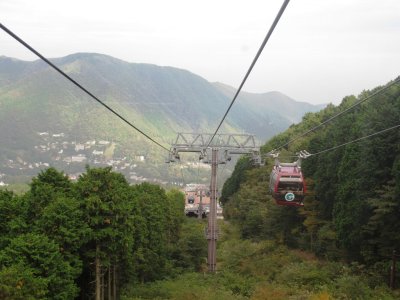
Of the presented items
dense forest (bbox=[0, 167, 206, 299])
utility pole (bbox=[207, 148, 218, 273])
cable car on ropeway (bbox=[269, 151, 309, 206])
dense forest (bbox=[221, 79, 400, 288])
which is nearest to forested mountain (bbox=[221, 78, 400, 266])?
dense forest (bbox=[221, 79, 400, 288])

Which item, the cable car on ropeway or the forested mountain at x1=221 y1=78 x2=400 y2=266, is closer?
the cable car on ropeway

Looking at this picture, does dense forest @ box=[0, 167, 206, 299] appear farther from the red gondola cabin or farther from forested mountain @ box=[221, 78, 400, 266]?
forested mountain @ box=[221, 78, 400, 266]

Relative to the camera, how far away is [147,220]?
31.0 meters

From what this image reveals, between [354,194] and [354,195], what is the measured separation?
0.20ft

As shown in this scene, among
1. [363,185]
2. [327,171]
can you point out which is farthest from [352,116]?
[363,185]

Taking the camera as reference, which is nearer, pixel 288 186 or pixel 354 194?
pixel 288 186

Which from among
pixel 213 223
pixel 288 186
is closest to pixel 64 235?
pixel 288 186

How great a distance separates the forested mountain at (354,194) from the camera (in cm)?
2486

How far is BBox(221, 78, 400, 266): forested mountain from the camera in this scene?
24859mm

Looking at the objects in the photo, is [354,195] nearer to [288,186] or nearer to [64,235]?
[288,186]

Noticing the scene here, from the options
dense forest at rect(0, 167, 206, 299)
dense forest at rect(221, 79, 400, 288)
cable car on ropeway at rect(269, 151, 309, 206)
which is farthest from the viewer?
dense forest at rect(221, 79, 400, 288)

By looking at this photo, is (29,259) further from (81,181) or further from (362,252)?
(362,252)

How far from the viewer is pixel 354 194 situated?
2859 centimetres

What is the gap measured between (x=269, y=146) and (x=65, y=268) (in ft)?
194
